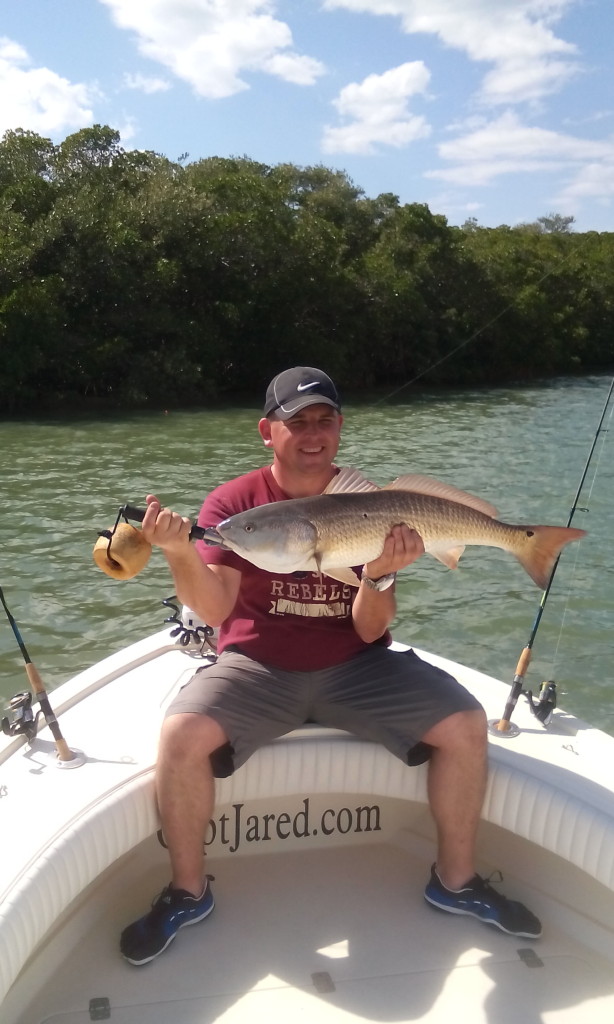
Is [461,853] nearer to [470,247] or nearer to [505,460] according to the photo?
[505,460]

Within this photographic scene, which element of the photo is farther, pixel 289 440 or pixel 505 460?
pixel 505 460

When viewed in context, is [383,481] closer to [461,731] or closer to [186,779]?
[461,731]

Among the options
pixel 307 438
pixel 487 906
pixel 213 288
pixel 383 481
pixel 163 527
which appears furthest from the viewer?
pixel 213 288

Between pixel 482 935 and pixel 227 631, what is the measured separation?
1.30m

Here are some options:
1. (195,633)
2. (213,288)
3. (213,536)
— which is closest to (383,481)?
(195,633)

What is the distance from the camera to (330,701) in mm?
2932

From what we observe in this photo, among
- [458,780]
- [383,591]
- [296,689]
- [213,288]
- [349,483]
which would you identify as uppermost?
[213,288]

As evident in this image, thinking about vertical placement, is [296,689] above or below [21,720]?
above

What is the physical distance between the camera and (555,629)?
24.3 feet

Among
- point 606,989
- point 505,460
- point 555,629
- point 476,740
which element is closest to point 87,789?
point 476,740

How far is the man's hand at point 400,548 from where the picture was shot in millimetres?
2621

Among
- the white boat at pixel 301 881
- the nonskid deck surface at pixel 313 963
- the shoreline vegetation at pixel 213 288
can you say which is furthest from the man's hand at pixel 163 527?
the shoreline vegetation at pixel 213 288

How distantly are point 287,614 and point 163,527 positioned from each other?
647 mm

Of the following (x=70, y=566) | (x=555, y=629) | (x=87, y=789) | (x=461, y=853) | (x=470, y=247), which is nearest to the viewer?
(x=87, y=789)
